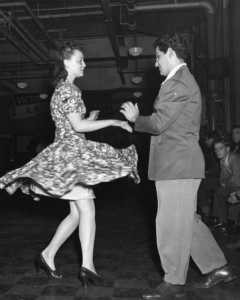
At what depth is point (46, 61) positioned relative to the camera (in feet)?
38.1

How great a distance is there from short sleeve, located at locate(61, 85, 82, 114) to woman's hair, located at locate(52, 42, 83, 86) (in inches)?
4.9

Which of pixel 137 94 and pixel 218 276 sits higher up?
pixel 137 94

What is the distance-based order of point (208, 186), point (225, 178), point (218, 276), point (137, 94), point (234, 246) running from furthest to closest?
point (137, 94) → point (208, 186) → point (225, 178) → point (234, 246) → point (218, 276)

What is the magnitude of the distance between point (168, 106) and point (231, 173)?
2337 mm

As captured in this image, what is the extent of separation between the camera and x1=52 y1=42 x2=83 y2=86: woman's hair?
2383 millimetres

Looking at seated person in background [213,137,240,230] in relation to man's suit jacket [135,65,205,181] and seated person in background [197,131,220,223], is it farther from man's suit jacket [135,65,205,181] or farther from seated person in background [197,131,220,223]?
man's suit jacket [135,65,205,181]

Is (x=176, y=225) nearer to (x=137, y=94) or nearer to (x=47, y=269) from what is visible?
(x=47, y=269)

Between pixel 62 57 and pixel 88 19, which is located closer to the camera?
pixel 62 57

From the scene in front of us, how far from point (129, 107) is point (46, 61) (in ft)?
33.1

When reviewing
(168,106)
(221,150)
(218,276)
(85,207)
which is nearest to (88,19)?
(221,150)

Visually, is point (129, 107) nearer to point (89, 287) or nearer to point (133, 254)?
point (89, 287)

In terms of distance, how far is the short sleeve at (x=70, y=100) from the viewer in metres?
2.26

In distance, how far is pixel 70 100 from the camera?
2.27 meters

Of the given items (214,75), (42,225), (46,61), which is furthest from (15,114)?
(42,225)
